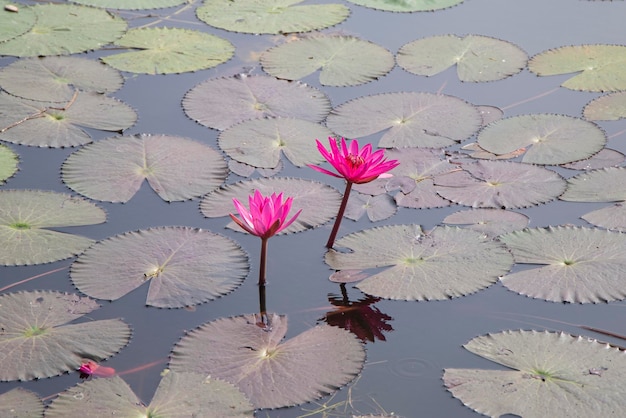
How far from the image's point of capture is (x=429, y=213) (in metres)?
3.38

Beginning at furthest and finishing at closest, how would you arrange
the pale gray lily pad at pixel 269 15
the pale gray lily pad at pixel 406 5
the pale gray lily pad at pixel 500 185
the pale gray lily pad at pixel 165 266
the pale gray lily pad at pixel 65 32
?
the pale gray lily pad at pixel 406 5 < the pale gray lily pad at pixel 269 15 < the pale gray lily pad at pixel 65 32 < the pale gray lily pad at pixel 500 185 < the pale gray lily pad at pixel 165 266

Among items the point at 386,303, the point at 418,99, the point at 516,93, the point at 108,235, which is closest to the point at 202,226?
the point at 108,235

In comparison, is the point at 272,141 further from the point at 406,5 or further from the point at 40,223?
the point at 406,5

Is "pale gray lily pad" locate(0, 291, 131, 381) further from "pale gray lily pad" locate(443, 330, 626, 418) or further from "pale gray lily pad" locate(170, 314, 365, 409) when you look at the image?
"pale gray lily pad" locate(443, 330, 626, 418)

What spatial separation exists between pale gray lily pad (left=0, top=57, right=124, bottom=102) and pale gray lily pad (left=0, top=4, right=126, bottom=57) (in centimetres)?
13

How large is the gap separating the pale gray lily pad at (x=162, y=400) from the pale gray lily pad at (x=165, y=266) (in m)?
0.41

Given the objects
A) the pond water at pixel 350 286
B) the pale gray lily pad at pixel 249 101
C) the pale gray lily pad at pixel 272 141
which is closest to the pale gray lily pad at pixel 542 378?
the pond water at pixel 350 286

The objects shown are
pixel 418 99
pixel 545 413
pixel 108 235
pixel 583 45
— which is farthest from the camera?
pixel 583 45

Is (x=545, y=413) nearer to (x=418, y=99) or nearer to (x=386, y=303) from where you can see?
(x=386, y=303)

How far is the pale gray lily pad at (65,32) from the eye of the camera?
4.49 metres

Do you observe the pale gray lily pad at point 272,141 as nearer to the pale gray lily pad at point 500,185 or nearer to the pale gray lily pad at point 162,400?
the pale gray lily pad at point 500,185

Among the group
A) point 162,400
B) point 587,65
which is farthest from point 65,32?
point 162,400

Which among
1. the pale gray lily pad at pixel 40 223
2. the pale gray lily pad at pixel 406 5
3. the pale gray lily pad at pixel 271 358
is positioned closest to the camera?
the pale gray lily pad at pixel 271 358

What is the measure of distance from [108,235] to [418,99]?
5.42 ft
